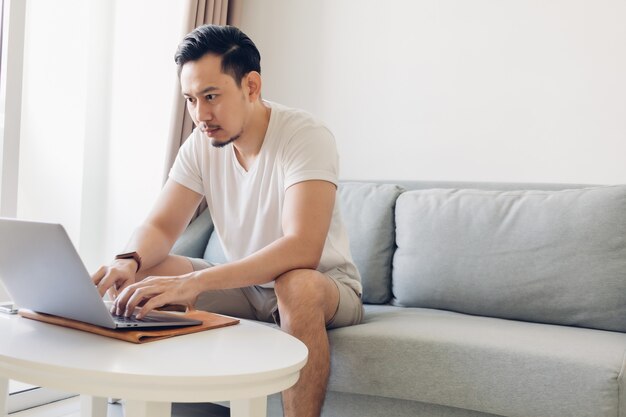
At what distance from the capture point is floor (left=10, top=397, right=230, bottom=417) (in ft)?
7.28

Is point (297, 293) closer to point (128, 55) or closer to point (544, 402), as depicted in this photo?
point (544, 402)

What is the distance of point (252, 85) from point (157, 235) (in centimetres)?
49

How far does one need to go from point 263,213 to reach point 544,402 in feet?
2.76

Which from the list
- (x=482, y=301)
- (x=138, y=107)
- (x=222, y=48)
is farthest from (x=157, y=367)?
(x=138, y=107)

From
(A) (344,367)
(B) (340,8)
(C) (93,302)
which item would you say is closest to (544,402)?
(A) (344,367)

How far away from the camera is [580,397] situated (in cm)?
131

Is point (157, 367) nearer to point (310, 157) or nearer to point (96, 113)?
point (310, 157)

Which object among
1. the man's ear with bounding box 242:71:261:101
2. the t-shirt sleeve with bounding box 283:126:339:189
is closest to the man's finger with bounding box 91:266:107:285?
the t-shirt sleeve with bounding box 283:126:339:189

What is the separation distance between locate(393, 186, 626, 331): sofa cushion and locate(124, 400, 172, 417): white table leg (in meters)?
1.17

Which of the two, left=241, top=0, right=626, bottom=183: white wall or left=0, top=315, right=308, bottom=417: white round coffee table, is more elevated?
left=241, top=0, right=626, bottom=183: white wall

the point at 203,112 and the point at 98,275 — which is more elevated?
the point at 203,112

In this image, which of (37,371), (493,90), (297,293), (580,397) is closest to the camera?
(37,371)

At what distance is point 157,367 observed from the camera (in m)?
0.95

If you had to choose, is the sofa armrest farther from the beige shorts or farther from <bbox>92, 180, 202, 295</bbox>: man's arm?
the beige shorts
